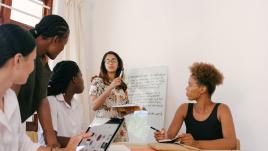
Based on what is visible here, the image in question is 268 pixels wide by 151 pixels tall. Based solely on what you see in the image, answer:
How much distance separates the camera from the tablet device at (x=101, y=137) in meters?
1.09

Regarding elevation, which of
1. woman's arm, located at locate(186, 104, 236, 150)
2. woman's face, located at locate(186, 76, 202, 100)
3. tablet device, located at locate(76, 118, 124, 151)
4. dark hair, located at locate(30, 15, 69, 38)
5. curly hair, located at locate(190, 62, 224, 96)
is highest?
dark hair, located at locate(30, 15, 69, 38)

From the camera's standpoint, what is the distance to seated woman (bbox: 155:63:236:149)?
2.04m


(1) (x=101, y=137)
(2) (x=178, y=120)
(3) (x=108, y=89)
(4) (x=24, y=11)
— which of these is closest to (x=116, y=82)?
(3) (x=108, y=89)

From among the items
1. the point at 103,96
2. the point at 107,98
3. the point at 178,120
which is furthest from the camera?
the point at 107,98

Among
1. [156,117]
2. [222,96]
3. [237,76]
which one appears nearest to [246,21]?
[237,76]

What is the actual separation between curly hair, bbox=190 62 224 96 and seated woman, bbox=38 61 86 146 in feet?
3.05

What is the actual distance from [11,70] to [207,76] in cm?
166

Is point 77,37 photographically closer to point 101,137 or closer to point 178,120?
point 178,120

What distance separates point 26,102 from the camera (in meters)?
1.33

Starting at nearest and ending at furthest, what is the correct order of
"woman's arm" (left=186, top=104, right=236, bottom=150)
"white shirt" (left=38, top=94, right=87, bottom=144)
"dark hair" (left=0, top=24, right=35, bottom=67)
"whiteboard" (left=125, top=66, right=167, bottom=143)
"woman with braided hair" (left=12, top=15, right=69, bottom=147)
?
1. "dark hair" (left=0, top=24, right=35, bottom=67)
2. "woman with braided hair" (left=12, top=15, right=69, bottom=147)
3. "white shirt" (left=38, top=94, right=87, bottom=144)
4. "woman's arm" (left=186, top=104, right=236, bottom=150)
5. "whiteboard" (left=125, top=66, right=167, bottom=143)

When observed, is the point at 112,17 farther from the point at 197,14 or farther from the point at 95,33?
the point at 197,14

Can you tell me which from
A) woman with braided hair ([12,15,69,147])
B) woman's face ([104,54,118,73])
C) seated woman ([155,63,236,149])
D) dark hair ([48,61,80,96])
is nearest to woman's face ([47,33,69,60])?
woman with braided hair ([12,15,69,147])

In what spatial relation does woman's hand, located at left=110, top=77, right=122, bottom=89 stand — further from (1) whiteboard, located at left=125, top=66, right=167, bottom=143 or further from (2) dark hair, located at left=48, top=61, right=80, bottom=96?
(2) dark hair, located at left=48, top=61, right=80, bottom=96

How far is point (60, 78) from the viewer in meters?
1.79
